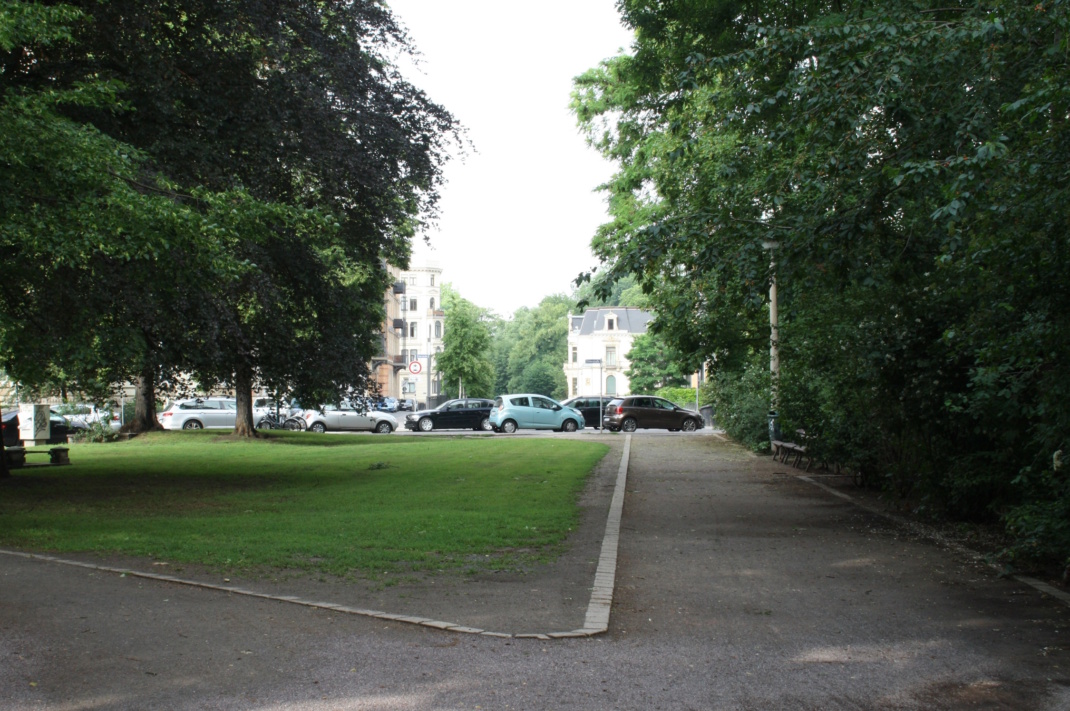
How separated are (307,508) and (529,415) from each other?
27.9 metres

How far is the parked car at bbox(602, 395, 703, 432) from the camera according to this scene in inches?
1642

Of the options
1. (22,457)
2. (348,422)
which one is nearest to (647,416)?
(348,422)

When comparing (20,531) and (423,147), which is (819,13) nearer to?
(423,147)

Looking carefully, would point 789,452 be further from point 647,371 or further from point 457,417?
point 647,371

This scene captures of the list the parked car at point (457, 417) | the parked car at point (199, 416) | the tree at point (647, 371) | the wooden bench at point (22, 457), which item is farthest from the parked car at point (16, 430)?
the tree at point (647, 371)

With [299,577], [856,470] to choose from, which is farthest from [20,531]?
[856,470]

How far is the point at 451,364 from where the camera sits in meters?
73.6

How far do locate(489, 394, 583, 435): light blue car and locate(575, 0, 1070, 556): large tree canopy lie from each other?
2620 cm

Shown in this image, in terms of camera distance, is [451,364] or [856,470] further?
[451,364]

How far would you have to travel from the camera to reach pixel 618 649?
6074 millimetres

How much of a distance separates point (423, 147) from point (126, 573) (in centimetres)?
1032

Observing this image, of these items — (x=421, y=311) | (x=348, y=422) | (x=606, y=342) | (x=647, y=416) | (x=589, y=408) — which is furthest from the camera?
(x=421, y=311)

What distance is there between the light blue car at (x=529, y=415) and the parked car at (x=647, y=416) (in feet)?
5.11

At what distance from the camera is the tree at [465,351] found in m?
73.1
